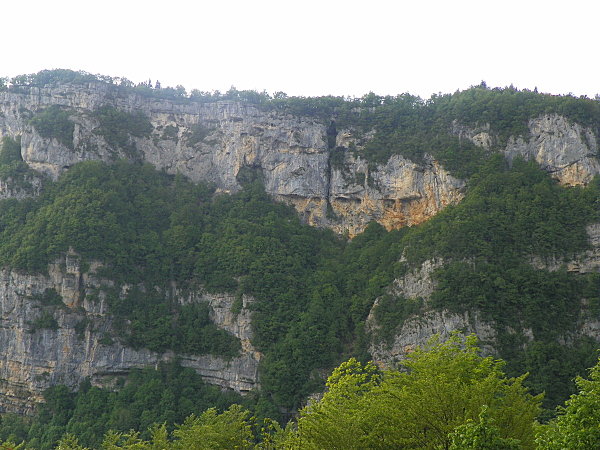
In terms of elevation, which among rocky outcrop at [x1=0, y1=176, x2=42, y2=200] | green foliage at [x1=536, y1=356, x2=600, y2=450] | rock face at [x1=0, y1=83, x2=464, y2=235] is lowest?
green foliage at [x1=536, y1=356, x2=600, y2=450]

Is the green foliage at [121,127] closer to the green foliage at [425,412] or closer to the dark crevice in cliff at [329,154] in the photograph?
the dark crevice in cliff at [329,154]

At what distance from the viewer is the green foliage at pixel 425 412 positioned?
600 inches

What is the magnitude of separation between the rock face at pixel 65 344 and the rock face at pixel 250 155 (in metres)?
13.9

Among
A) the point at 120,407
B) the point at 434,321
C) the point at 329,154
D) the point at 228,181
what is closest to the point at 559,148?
the point at 434,321

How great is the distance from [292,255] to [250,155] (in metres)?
14.4

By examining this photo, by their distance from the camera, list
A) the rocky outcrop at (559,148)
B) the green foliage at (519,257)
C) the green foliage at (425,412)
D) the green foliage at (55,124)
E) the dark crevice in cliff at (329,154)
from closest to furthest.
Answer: the green foliage at (425,412)
the green foliage at (519,257)
the rocky outcrop at (559,148)
the green foliage at (55,124)
the dark crevice in cliff at (329,154)

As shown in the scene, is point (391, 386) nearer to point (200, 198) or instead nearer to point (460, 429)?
point (460, 429)

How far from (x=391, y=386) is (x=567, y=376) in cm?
2473

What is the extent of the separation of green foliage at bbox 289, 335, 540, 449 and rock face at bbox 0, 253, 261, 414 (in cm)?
3072

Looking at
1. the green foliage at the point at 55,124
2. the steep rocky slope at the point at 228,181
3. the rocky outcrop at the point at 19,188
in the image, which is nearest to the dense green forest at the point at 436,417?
the steep rocky slope at the point at 228,181

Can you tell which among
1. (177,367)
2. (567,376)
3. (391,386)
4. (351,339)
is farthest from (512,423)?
(177,367)

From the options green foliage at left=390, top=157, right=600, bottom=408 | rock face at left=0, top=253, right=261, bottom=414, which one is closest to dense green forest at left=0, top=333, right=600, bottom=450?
green foliage at left=390, top=157, right=600, bottom=408

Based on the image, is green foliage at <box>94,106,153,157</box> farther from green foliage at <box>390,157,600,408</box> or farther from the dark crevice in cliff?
green foliage at <box>390,157,600,408</box>

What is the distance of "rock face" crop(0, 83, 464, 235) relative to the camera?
182 feet
